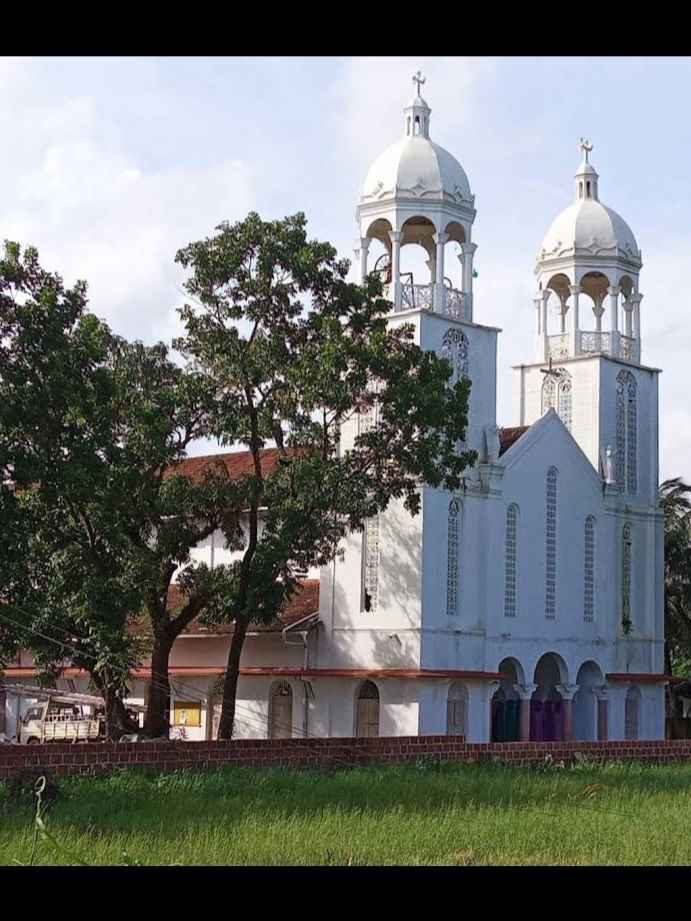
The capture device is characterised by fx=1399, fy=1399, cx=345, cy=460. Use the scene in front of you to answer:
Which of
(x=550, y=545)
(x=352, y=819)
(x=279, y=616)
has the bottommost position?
(x=352, y=819)

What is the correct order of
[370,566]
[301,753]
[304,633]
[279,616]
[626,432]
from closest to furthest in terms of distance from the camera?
[301,753] < [370,566] < [279,616] < [304,633] < [626,432]

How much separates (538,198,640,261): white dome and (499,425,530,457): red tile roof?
5.28m

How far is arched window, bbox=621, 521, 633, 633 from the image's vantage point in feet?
125

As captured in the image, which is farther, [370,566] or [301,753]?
[370,566]

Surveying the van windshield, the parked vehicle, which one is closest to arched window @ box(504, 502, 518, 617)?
the parked vehicle

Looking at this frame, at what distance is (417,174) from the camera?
33.8 metres

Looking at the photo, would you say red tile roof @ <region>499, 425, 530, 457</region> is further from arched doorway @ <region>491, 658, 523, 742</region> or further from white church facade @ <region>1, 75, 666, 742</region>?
arched doorway @ <region>491, 658, 523, 742</region>

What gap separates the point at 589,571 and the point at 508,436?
418 cm

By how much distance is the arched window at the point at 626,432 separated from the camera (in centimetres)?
3909

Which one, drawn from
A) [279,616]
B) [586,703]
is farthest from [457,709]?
[586,703]

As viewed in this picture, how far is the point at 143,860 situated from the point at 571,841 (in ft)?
14.4

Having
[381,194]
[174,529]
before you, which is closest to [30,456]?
[174,529]

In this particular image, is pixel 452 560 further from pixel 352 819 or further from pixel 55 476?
pixel 352 819

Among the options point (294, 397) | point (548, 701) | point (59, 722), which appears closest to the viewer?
point (294, 397)
